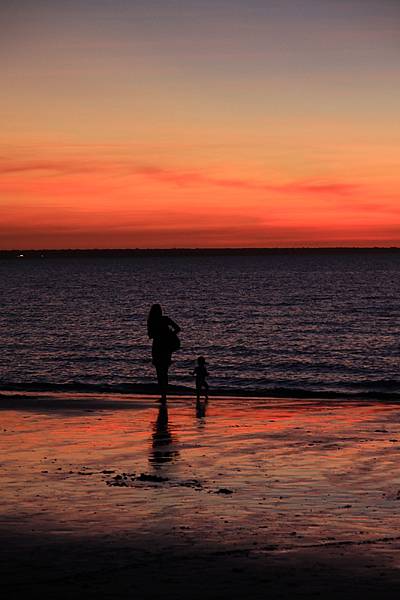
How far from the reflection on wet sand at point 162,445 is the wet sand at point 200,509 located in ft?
0.13

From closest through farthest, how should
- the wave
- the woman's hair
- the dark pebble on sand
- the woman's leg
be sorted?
the dark pebble on sand
the woman's hair
the woman's leg
the wave

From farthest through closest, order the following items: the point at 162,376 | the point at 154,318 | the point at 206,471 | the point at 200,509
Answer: the point at 162,376
the point at 154,318
the point at 206,471
the point at 200,509

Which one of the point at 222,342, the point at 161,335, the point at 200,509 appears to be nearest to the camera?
the point at 200,509

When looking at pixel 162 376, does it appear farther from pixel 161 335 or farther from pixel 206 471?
pixel 206 471

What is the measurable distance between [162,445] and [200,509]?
5.70 m

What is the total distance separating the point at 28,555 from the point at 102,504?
2.49 m

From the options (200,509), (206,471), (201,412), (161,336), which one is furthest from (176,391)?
(200,509)

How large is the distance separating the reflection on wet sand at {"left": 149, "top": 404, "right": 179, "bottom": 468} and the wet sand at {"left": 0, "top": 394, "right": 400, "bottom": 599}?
40mm

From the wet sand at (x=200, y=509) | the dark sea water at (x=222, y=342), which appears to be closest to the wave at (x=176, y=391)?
the dark sea water at (x=222, y=342)

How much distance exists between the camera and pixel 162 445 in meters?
17.9

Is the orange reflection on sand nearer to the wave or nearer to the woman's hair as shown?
the woman's hair

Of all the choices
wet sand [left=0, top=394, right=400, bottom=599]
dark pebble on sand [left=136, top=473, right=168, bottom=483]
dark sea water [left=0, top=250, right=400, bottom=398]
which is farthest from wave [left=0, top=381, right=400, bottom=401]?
dark pebble on sand [left=136, top=473, right=168, bottom=483]

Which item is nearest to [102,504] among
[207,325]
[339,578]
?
[339,578]

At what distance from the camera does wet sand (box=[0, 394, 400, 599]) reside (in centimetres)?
922
